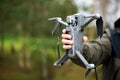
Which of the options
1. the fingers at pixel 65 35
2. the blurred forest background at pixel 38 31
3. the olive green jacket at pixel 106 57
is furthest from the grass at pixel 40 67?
the fingers at pixel 65 35

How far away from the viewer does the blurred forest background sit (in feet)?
45.9

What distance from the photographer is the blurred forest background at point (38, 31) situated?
14.0 meters

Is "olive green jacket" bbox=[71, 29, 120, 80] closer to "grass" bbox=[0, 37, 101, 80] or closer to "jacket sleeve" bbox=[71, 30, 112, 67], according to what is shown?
"jacket sleeve" bbox=[71, 30, 112, 67]

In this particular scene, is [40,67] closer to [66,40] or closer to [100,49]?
[100,49]

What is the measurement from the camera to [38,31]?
1633 centimetres

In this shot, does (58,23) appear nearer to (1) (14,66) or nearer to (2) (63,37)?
(2) (63,37)

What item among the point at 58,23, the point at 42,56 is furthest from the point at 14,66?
the point at 58,23

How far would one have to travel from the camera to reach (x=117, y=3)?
1258 centimetres

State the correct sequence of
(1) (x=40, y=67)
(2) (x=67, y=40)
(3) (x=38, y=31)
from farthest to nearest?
(1) (x=40, y=67) → (3) (x=38, y=31) → (2) (x=67, y=40)

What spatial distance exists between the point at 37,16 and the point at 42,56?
7.43 feet

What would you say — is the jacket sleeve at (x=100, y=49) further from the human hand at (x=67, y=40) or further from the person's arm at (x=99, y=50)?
the human hand at (x=67, y=40)

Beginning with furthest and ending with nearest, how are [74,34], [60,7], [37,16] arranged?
[37,16], [60,7], [74,34]

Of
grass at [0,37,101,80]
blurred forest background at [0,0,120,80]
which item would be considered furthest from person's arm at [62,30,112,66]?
grass at [0,37,101,80]

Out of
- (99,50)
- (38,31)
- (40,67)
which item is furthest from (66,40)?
(40,67)
